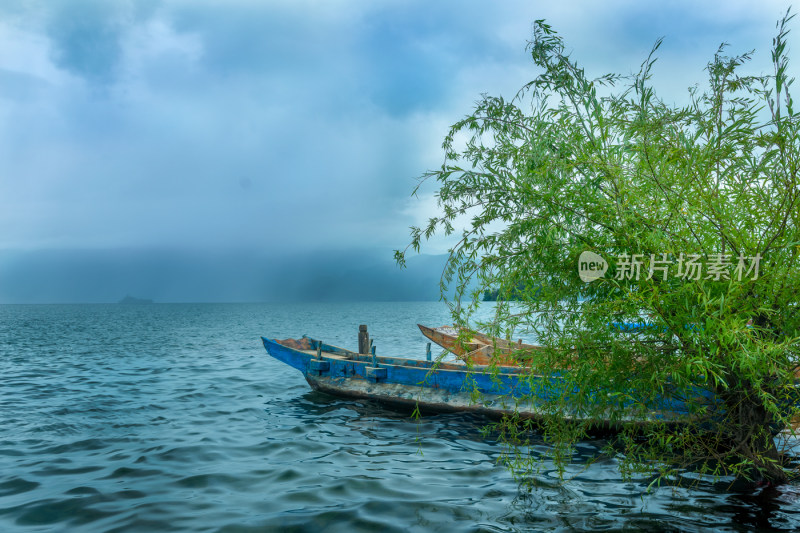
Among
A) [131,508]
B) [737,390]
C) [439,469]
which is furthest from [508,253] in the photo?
[131,508]

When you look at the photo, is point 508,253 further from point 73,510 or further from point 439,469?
point 73,510

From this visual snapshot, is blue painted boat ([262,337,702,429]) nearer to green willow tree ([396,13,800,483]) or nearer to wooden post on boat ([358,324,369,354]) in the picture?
wooden post on boat ([358,324,369,354])

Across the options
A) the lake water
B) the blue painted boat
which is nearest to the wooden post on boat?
the blue painted boat

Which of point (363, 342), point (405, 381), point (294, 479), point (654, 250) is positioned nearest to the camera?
point (654, 250)

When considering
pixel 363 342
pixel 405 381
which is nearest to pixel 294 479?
pixel 405 381

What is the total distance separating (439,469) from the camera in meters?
8.32

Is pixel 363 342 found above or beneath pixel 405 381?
above

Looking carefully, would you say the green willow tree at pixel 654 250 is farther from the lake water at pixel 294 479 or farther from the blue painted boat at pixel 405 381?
the blue painted boat at pixel 405 381

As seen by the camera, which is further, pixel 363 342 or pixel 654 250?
pixel 363 342

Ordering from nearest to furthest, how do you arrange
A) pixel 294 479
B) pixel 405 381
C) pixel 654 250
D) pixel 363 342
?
pixel 654 250, pixel 294 479, pixel 405 381, pixel 363 342

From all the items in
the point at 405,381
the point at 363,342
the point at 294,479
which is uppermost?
the point at 363,342

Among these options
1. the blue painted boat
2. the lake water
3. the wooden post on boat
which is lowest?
the lake water

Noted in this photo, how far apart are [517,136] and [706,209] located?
2.24m

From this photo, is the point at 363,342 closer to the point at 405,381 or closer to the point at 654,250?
the point at 405,381
